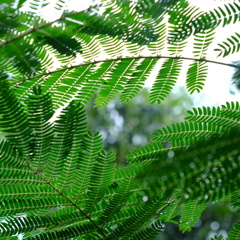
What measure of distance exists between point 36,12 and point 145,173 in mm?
623

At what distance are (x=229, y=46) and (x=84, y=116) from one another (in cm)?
53

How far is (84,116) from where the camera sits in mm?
1051

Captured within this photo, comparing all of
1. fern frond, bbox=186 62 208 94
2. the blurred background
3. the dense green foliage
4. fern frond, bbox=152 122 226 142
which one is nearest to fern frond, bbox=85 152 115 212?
the dense green foliage

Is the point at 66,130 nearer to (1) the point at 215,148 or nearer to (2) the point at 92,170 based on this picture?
(2) the point at 92,170

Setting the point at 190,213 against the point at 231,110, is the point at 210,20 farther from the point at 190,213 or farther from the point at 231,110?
the point at 190,213

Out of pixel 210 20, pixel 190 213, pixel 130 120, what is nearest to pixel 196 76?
pixel 210 20

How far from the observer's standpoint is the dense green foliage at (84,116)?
986 millimetres

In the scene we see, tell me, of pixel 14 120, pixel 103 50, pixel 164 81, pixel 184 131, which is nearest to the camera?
pixel 14 120

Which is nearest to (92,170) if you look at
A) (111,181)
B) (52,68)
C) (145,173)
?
(111,181)

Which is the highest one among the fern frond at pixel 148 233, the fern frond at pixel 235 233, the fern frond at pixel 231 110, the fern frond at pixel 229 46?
the fern frond at pixel 229 46

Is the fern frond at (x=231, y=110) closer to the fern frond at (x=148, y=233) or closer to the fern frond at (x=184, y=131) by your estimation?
the fern frond at (x=184, y=131)

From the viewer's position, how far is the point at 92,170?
3.76ft

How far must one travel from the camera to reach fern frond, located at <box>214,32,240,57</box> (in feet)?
3.99

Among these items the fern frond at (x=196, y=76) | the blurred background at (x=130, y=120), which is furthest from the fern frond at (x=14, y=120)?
the blurred background at (x=130, y=120)
